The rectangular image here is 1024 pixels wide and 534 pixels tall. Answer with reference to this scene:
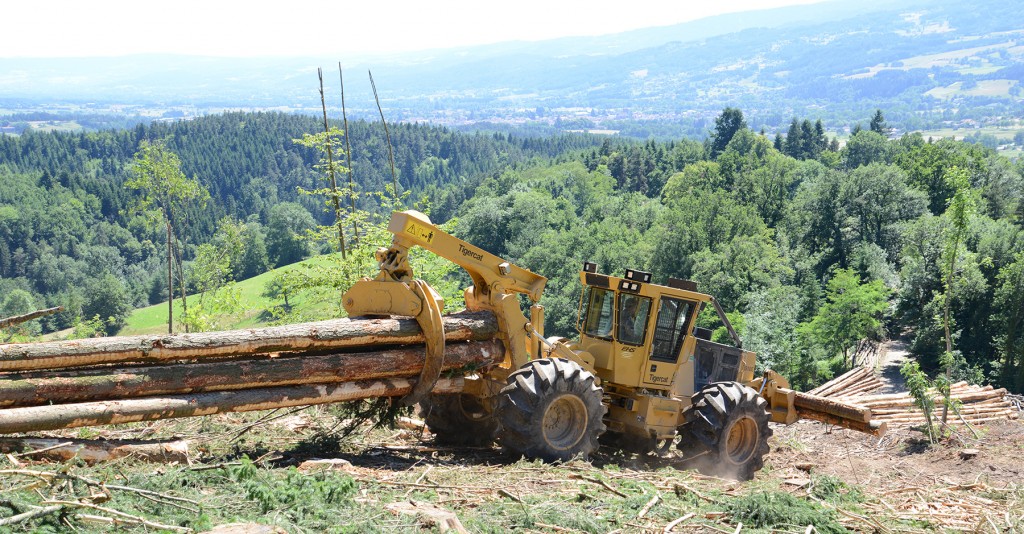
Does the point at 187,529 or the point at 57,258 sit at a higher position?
the point at 187,529

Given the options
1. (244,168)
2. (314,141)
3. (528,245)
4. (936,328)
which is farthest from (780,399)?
(244,168)

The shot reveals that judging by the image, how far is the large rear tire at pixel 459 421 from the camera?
43.9 ft

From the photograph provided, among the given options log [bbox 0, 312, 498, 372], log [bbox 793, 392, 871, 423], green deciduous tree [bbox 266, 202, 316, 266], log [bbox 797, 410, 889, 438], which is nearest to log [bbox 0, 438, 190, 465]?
log [bbox 0, 312, 498, 372]

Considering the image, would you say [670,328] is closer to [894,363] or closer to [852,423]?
[852,423]

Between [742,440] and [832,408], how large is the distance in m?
2.03

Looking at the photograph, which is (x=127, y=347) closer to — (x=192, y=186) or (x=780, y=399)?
(x=780, y=399)

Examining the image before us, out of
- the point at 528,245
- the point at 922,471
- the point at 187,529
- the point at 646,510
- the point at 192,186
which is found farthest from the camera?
the point at 528,245

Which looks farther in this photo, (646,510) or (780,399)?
(780,399)

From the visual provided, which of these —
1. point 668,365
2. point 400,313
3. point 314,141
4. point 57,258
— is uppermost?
point 314,141

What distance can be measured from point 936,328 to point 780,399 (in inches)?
1241

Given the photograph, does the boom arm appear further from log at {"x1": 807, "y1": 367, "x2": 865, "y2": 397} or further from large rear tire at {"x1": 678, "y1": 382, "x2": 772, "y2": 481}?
log at {"x1": 807, "y1": 367, "x2": 865, "y2": 397}

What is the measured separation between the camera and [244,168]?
17475cm

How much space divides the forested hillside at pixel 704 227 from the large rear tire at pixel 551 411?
11997mm

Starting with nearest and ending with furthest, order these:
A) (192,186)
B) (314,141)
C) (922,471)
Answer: (922,471), (314,141), (192,186)
